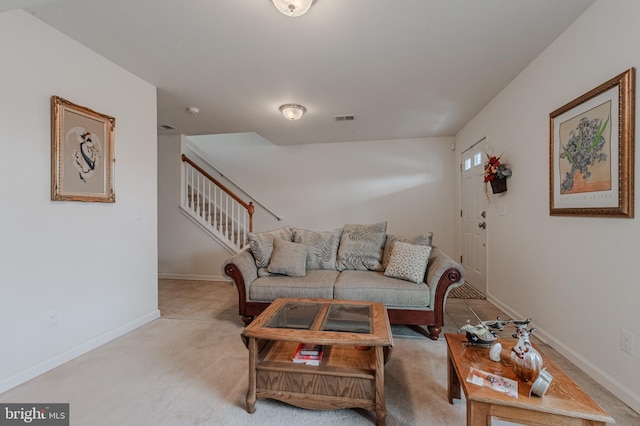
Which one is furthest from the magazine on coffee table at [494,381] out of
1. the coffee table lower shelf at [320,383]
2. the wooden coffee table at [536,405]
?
the coffee table lower shelf at [320,383]

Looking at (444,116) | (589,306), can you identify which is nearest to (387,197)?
(444,116)

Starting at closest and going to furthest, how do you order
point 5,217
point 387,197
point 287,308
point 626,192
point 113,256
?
point 626,192 → point 5,217 → point 287,308 → point 113,256 → point 387,197

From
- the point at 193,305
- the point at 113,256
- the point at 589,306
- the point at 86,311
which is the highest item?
the point at 113,256

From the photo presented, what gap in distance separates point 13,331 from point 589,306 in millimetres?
3746

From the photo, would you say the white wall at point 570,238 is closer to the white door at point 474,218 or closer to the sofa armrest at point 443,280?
the white door at point 474,218

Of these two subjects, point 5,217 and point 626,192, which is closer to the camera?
point 626,192

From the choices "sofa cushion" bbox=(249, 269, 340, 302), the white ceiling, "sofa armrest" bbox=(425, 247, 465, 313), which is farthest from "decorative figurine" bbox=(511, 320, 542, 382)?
the white ceiling

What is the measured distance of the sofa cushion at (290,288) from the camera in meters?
2.64

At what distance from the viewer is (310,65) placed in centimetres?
249

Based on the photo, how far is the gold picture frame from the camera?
201 cm

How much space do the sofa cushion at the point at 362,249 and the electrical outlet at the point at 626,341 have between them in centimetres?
179

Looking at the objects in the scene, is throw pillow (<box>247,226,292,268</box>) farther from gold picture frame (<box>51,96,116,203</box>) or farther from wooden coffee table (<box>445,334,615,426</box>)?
wooden coffee table (<box>445,334,615,426</box>)

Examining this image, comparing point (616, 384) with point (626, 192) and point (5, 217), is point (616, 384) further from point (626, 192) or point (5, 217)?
point (5, 217)

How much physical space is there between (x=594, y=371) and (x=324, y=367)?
1.76 meters
